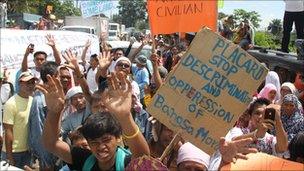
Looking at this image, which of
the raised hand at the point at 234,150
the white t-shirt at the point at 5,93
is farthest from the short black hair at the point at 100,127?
the white t-shirt at the point at 5,93

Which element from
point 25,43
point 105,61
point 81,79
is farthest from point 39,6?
point 81,79

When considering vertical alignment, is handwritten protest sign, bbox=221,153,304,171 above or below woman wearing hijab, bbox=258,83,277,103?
above

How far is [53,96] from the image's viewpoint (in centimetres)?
323

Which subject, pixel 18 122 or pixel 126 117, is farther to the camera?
pixel 18 122

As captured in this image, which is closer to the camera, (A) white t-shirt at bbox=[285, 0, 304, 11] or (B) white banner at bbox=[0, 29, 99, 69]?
(B) white banner at bbox=[0, 29, 99, 69]

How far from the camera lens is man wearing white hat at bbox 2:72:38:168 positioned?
4.65 metres

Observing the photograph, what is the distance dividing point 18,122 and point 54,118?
5.13 ft

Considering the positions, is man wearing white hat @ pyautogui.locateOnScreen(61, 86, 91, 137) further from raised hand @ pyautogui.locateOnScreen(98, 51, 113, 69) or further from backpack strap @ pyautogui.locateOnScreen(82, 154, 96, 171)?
backpack strap @ pyautogui.locateOnScreen(82, 154, 96, 171)

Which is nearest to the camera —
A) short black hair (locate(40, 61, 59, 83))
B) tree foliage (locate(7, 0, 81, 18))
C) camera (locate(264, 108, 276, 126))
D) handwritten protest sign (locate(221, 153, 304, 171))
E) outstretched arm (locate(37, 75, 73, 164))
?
handwritten protest sign (locate(221, 153, 304, 171))

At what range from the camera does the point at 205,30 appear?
3.30 metres

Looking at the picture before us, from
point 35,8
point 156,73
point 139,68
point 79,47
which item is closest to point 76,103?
point 156,73

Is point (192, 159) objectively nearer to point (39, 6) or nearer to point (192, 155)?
point (192, 155)

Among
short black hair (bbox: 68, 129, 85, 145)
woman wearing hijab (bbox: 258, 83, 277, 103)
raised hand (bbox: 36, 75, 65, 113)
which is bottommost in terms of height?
woman wearing hijab (bbox: 258, 83, 277, 103)

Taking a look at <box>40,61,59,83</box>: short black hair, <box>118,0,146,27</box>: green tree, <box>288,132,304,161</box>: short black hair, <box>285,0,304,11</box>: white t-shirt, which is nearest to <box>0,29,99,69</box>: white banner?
<box>40,61,59,83</box>: short black hair
